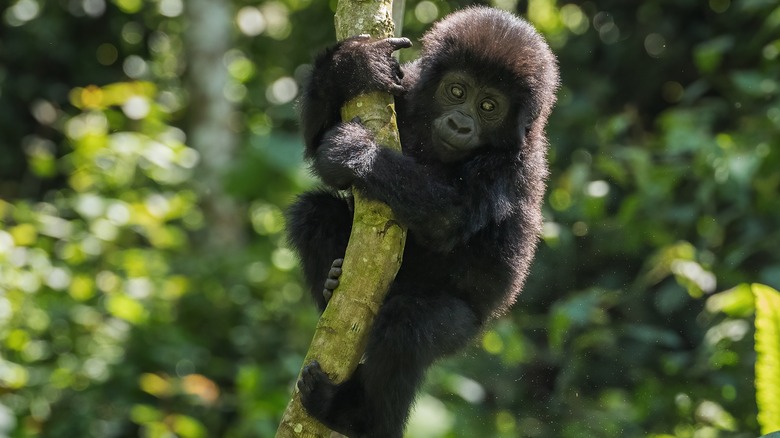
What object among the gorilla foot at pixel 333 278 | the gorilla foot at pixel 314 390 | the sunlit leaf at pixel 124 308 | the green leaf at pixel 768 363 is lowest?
the sunlit leaf at pixel 124 308

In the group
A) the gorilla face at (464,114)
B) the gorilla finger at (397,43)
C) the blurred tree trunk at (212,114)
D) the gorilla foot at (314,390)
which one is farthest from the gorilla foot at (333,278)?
the blurred tree trunk at (212,114)

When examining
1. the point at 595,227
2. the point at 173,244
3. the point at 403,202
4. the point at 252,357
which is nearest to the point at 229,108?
the point at 173,244

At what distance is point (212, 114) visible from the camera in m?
9.63

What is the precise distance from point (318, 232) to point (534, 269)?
284cm

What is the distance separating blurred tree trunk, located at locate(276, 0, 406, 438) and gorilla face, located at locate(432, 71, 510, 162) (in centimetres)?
68

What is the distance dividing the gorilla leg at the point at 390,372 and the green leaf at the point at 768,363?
55.8 inches

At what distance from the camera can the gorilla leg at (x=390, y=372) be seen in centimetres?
382

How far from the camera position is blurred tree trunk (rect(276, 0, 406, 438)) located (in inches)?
138

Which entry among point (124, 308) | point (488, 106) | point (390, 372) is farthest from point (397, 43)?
point (124, 308)

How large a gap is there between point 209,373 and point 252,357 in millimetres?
394

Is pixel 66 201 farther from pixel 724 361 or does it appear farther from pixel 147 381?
pixel 724 361

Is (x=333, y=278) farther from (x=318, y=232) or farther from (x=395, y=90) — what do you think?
(x=395, y=90)

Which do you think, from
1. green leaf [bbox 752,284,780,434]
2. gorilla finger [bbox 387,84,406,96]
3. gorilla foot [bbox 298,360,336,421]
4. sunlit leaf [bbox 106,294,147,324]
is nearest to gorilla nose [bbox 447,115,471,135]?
gorilla finger [bbox 387,84,406,96]

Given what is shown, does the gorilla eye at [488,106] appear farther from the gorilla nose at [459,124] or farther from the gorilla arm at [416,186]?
the gorilla arm at [416,186]
